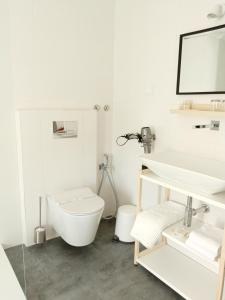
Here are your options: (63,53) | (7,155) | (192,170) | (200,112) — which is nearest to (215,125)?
(200,112)

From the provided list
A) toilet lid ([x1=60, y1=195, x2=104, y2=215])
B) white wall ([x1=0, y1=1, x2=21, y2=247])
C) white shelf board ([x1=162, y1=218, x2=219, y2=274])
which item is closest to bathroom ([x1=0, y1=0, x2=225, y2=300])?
white wall ([x1=0, y1=1, x2=21, y2=247])

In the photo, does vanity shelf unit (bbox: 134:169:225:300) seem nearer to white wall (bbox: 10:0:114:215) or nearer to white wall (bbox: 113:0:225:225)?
white wall (bbox: 113:0:225:225)

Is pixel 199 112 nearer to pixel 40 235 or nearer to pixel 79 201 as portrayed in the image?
pixel 79 201

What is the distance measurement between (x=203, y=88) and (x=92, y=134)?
1.14 metres

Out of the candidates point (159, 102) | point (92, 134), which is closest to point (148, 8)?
point (159, 102)

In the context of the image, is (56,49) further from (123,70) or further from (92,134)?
(92,134)

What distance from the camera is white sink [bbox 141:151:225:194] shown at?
146 cm

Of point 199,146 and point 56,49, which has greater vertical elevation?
point 56,49

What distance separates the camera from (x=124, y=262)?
2115 millimetres

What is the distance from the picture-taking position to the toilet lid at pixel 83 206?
6.57 ft

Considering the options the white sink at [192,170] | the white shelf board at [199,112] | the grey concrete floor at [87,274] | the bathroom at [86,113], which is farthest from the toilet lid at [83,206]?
the white shelf board at [199,112]

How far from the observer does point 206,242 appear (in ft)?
5.18

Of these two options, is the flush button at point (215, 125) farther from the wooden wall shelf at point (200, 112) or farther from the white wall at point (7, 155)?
the white wall at point (7, 155)

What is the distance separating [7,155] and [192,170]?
151 cm
